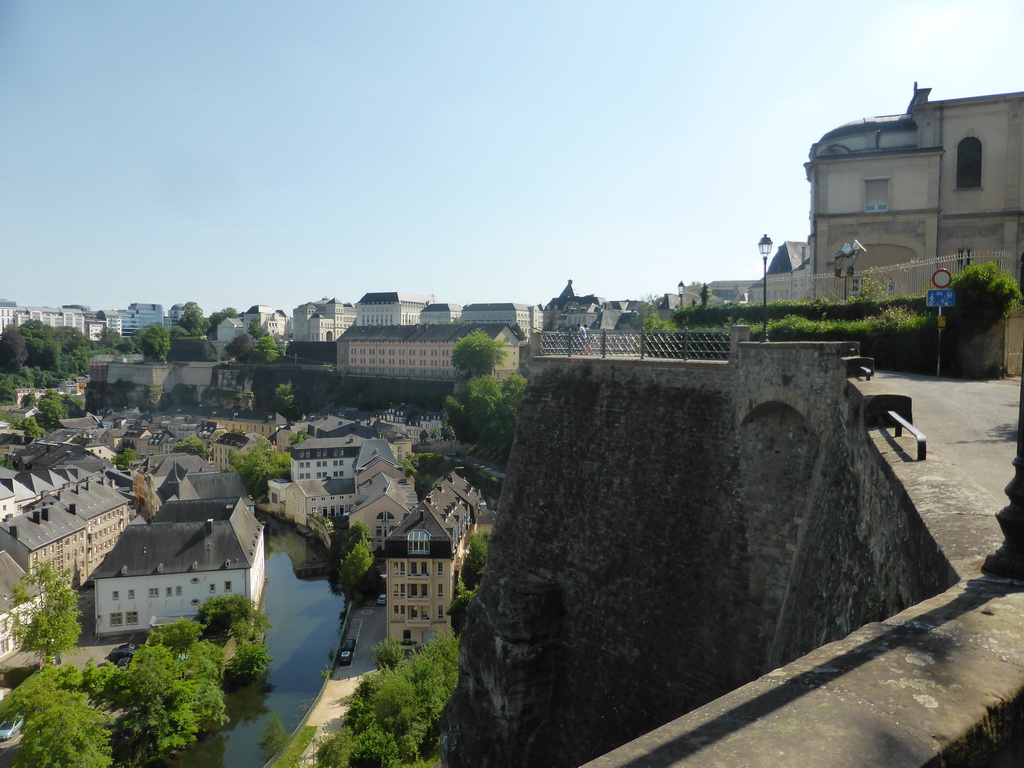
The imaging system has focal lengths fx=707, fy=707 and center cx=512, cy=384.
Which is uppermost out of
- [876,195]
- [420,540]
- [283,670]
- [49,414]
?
[876,195]

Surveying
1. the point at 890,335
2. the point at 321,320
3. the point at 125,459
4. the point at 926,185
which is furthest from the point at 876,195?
the point at 321,320

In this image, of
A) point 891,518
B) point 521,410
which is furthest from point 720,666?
point 521,410

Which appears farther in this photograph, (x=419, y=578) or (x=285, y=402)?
(x=285, y=402)

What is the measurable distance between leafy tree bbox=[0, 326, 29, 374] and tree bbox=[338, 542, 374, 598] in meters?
109

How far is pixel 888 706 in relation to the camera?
1978 millimetres

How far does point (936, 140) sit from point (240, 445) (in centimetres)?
6255

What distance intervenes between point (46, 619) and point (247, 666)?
297 inches

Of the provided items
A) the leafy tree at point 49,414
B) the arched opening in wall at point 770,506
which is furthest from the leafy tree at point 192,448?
the arched opening in wall at point 770,506

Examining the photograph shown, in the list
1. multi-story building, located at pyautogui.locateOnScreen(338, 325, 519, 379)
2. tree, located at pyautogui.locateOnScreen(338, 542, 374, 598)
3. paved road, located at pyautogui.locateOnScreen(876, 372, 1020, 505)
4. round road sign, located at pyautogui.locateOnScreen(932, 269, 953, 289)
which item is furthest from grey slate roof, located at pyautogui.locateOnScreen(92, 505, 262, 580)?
multi-story building, located at pyautogui.locateOnScreen(338, 325, 519, 379)

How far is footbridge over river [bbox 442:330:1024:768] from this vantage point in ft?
6.53

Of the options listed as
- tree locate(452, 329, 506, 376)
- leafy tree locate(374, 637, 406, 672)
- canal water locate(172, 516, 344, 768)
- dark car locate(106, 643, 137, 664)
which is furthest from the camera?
tree locate(452, 329, 506, 376)

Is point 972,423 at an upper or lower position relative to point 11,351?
lower

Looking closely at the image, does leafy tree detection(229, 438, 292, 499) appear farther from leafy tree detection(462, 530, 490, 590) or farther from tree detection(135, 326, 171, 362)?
tree detection(135, 326, 171, 362)

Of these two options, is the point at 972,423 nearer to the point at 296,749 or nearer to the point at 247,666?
the point at 296,749
